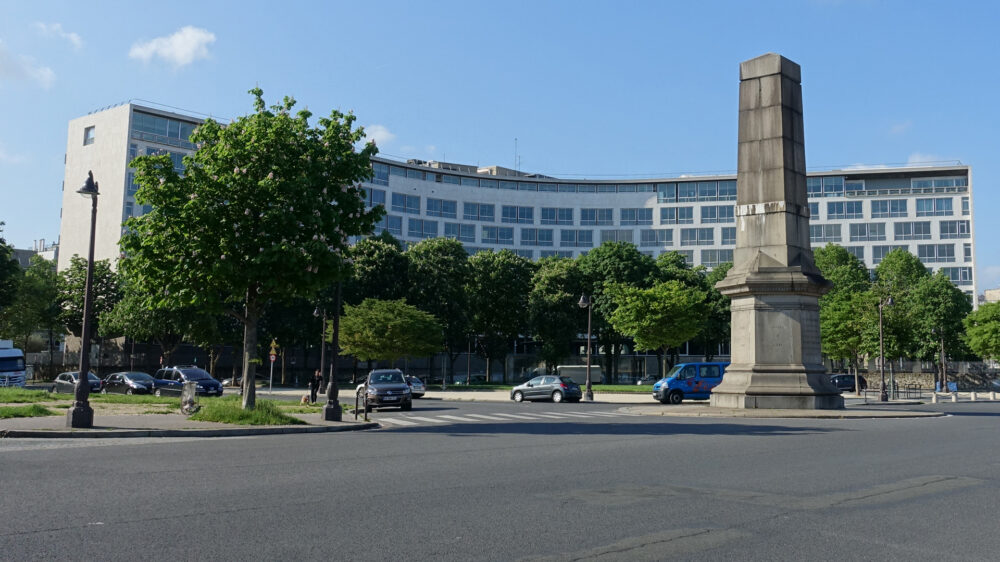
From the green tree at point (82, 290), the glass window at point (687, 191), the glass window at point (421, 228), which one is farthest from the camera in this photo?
the glass window at point (687, 191)

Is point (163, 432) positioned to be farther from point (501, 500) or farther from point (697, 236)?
point (697, 236)

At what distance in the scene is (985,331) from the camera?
72.1 m

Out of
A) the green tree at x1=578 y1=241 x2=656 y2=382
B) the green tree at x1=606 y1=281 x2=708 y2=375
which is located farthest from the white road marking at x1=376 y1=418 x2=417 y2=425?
the green tree at x1=578 y1=241 x2=656 y2=382

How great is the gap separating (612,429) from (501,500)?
11.8 m

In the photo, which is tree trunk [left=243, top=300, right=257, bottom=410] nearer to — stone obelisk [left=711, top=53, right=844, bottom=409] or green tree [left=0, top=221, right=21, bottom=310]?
stone obelisk [left=711, top=53, right=844, bottom=409]

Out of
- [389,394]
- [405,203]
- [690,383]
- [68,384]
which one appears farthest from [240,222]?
[405,203]

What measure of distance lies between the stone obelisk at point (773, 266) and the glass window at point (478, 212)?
6814cm

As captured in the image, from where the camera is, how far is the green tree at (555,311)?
68.0 meters

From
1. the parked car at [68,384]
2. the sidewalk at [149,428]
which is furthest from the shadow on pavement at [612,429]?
the parked car at [68,384]

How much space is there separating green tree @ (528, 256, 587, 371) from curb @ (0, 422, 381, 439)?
47.8m

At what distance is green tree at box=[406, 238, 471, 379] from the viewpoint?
63.6m

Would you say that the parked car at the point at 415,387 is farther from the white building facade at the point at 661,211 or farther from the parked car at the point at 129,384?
the white building facade at the point at 661,211

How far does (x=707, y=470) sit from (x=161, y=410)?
67.6 ft

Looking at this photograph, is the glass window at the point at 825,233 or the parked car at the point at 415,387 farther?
the glass window at the point at 825,233
